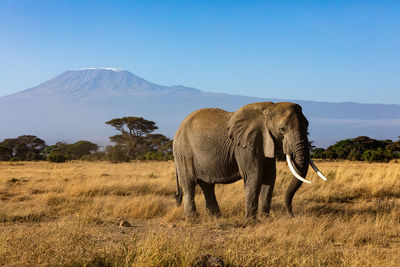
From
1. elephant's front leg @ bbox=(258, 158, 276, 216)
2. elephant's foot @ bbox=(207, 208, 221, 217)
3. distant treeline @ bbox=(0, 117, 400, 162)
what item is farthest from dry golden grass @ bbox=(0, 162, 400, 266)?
distant treeline @ bbox=(0, 117, 400, 162)

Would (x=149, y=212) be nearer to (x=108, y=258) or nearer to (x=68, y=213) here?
(x=68, y=213)

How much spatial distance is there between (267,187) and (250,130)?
1099 mm

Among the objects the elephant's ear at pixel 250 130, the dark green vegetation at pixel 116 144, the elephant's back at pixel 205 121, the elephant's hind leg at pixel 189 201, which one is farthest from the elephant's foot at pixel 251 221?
the dark green vegetation at pixel 116 144

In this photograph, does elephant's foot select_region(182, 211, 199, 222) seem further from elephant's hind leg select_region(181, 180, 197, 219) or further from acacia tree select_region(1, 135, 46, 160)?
acacia tree select_region(1, 135, 46, 160)

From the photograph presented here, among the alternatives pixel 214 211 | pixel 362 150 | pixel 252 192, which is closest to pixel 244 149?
pixel 252 192

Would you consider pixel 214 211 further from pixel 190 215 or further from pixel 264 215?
pixel 264 215

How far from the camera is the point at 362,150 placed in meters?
36.2

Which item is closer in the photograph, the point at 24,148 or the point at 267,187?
the point at 267,187

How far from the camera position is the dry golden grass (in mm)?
4883

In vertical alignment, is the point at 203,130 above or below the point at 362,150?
above

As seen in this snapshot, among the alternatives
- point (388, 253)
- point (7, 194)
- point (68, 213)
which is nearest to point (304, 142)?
point (388, 253)

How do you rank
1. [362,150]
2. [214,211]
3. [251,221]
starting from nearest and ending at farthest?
[251,221], [214,211], [362,150]

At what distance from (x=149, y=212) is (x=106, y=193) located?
12.0 ft

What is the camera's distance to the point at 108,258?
488 cm
